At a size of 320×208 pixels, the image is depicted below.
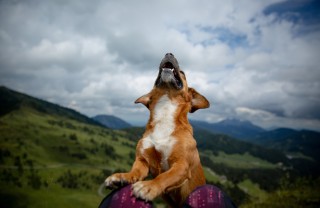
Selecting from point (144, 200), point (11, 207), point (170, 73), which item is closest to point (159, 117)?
point (170, 73)

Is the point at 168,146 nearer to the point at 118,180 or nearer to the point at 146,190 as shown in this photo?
the point at 118,180

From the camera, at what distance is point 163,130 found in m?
6.31

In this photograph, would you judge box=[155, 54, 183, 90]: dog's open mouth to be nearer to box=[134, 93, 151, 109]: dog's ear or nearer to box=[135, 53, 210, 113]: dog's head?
box=[135, 53, 210, 113]: dog's head

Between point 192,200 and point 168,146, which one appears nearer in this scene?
point 192,200

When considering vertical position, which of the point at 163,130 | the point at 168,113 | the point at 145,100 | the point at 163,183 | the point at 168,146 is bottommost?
the point at 163,183

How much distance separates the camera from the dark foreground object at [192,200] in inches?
152

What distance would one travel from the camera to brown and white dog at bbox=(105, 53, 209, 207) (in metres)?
4.93

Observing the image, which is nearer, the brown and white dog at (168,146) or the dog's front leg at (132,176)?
the dog's front leg at (132,176)

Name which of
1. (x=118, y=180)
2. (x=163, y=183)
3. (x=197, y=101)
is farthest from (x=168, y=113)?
(x=118, y=180)

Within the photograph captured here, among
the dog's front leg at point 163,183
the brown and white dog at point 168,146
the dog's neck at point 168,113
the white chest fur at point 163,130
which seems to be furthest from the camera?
the dog's neck at point 168,113

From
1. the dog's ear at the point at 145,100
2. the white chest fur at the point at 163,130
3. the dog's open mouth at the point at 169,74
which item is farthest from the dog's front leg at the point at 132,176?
the dog's open mouth at the point at 169,74

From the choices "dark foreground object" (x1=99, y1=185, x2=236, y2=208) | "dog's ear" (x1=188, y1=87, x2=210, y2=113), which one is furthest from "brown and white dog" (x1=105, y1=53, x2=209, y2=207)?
"dark foreground object" (x1=99, y1=185, x2=236, y2=208)

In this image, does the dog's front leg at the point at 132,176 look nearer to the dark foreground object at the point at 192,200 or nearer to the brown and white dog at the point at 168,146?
the brown and white dog at the point at 168,146

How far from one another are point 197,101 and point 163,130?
147cm
